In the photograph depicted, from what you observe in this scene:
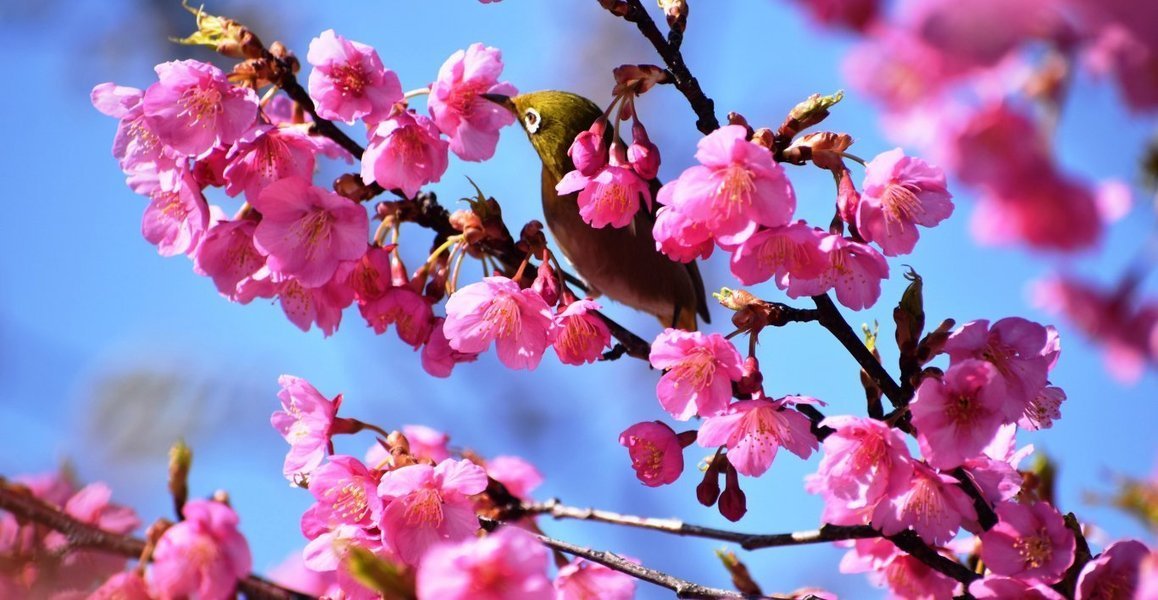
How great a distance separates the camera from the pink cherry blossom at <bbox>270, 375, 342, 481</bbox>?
6.78 ft

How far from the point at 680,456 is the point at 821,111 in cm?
72

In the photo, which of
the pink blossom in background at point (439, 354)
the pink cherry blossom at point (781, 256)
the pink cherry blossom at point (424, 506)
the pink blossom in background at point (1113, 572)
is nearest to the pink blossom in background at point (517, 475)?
the pink blossom in background at point (439, 354)

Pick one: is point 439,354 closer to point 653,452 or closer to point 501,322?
point 501,322

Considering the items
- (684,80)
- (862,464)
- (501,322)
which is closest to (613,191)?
(684,80)

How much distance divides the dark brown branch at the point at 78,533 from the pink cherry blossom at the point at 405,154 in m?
0.82

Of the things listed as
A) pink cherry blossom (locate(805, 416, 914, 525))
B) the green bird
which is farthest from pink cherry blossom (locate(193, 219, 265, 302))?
pink cherry blossom (locate(805, 416, 914, 525))

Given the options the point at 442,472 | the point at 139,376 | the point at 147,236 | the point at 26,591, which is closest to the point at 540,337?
the point at 442,472

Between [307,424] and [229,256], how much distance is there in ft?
1.34

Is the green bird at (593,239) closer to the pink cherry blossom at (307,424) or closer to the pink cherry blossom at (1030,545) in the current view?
the pink cherry blossom at (307,424)

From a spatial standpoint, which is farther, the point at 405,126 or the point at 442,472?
the point at 405,126

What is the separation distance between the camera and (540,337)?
2090mm

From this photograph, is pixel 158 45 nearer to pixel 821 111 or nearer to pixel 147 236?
pixel 147 236

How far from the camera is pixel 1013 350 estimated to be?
1795 mm

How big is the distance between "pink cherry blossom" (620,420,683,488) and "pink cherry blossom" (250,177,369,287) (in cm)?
68
